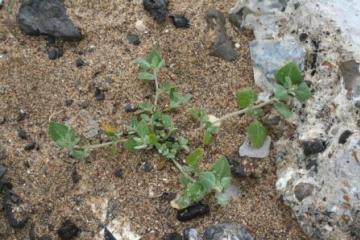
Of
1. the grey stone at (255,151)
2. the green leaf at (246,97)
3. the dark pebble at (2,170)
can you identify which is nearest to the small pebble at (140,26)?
the green leaf at (246,97)

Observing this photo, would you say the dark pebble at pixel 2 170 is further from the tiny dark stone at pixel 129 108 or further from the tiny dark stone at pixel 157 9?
the tiny dark stone at pixel 157 9

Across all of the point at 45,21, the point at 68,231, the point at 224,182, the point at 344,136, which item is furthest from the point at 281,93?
the point at 45,21

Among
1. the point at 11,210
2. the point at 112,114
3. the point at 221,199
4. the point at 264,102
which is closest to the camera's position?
the point at 221,199

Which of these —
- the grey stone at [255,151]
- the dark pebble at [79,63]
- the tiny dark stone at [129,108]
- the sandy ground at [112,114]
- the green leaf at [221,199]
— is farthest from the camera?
the dark pebble at [79,63]

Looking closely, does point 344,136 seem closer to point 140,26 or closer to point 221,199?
point 221,199

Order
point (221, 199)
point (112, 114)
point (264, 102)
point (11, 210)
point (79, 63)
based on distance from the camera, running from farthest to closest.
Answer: point (79, 63)
point (112, 114)
point (264, 102)
point (11, 210)
point (221, 199)

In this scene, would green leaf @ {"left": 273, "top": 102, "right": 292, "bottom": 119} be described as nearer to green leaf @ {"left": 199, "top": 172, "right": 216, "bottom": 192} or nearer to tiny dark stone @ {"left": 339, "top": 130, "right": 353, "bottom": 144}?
tiny dark stone @ {"left": 339, "top": 130, "right": 353, "bottom": 144}
